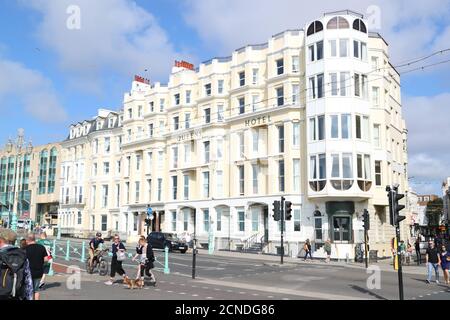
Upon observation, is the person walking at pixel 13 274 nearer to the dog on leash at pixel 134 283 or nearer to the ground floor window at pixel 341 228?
the dog on leash at pixel 134 283

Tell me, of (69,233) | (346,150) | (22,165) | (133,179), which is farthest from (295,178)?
(22,165)

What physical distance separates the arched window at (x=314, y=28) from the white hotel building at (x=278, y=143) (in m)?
0.09

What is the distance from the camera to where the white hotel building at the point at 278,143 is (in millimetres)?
37438

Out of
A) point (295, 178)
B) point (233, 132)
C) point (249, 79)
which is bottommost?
point (295, 178)

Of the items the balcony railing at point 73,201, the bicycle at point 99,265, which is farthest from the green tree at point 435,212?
the bicycle at point 99,265

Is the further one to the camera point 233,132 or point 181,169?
point 181,169

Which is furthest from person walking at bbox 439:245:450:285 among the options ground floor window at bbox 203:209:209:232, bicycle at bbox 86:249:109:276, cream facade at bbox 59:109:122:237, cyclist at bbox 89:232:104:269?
cream facade at bbox 59:109:122:237

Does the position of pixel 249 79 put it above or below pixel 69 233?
above

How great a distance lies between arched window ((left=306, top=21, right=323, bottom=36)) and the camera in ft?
127

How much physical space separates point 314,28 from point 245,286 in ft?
86.7

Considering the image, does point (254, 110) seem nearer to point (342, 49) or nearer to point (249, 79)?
point (249, 79)

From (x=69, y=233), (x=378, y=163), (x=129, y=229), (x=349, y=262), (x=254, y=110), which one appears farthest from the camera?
(x=69, y=233)

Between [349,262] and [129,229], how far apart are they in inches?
1144
